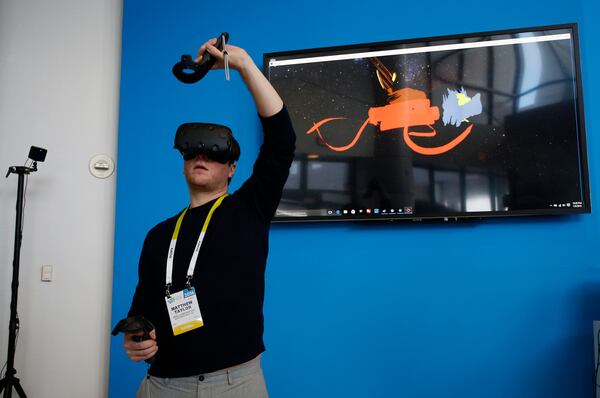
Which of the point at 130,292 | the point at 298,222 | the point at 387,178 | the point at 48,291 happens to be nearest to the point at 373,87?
the point at 387,178

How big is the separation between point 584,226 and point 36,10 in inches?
142

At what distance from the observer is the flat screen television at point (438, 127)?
200 centimetres

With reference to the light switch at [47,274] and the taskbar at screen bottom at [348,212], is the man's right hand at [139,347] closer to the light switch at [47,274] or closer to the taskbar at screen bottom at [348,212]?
the taskbar at screen bottom at [348,212]

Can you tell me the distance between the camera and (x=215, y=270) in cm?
117

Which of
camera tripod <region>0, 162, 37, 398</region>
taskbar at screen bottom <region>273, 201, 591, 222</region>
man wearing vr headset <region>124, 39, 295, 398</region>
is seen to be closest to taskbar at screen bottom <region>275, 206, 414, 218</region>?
taskbar at screen bottom <region>273, 201, 591, 222</region>

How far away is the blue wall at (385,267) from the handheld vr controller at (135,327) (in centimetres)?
122

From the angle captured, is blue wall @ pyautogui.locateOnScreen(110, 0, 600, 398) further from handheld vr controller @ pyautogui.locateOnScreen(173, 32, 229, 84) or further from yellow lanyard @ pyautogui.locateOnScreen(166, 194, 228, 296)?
handheld vr controller @ pyautogui.locateOnScreen(173, 32, 229, 84)

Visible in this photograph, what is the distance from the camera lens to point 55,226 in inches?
105

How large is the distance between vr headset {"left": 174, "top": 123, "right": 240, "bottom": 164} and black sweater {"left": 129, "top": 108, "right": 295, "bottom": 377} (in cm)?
11

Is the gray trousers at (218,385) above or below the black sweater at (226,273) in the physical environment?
below

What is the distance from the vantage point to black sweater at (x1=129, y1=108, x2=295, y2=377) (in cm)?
113

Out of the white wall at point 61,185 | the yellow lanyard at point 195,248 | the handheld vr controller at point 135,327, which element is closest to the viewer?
the handheld vr controller at point 135,327

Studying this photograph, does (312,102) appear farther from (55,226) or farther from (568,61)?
(55,226)

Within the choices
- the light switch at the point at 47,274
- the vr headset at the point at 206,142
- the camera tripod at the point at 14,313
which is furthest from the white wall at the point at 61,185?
the vr headset at the point at 206,142
